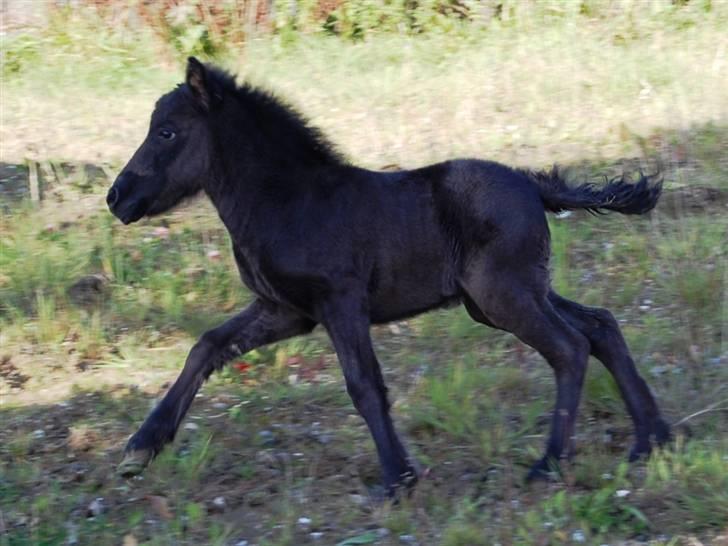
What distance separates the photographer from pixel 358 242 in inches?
221

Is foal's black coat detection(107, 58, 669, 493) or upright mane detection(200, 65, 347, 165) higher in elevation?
upright mane detection(200, 65, 347, 165)

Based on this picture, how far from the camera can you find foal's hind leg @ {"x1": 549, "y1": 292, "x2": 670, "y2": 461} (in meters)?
5.72

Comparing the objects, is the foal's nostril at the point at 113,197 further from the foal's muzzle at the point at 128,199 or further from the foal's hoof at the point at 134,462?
the foal's hoof at the point at 134,462

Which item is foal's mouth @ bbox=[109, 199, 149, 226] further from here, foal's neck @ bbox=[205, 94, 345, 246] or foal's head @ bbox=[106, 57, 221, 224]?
foal's neck @ bbox=[205, 94, 345, 246]

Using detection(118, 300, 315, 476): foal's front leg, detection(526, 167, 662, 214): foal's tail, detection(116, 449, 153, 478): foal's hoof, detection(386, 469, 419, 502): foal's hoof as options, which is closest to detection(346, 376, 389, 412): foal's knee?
detection(386, 469, 419, 502): foal's hoof

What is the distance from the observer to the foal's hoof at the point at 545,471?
541 cm

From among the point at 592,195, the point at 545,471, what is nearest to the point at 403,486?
the point at 545,471

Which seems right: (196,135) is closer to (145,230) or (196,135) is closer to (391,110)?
(145,230)

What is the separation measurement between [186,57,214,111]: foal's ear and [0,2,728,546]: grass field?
1.77 metres

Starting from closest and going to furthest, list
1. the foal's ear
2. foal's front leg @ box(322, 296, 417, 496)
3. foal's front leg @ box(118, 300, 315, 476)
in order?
foal's front leg @ box(322, 296, 417, 496) < the foal's ear < foal's front leg @ box(118, 300, 315, 476)

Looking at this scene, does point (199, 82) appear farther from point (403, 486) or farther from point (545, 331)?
point (403, 486)

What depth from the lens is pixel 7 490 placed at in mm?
5707

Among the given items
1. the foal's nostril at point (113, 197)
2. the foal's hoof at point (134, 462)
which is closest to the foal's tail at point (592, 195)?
the foal's nostril at point (113, 197)

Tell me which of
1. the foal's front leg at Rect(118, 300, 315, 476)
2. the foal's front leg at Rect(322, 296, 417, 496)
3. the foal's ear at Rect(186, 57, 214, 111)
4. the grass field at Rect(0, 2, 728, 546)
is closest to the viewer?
the grass field at Rect(0, 2, 728, 546)
